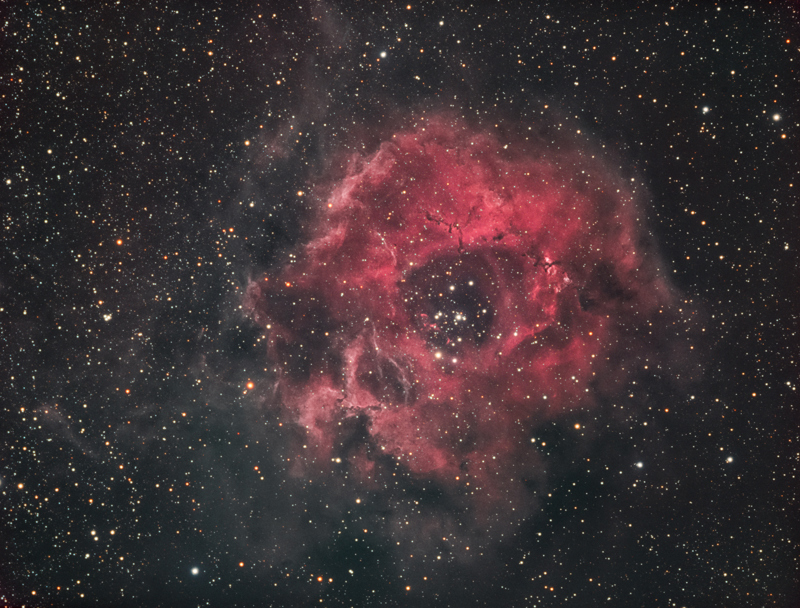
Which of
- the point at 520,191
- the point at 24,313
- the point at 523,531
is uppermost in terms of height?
the point at 520,191

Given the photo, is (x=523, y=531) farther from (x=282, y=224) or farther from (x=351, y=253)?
(x=282, y=224)

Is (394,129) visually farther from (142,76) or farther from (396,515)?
(396,515)

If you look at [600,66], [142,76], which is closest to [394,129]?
[600,66]

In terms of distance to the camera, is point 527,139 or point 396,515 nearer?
point 527,139

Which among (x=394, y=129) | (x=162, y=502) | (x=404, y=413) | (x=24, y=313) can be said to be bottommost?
(x=162, y=502)

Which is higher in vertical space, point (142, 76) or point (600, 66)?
point (142, 76)

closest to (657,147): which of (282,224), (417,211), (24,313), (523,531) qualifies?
(417,211)
